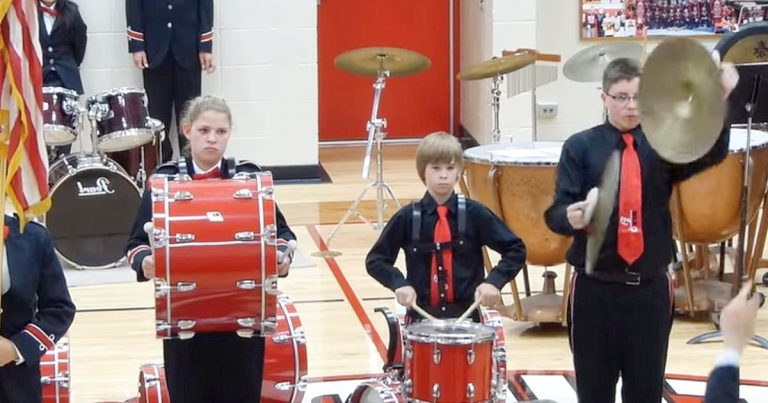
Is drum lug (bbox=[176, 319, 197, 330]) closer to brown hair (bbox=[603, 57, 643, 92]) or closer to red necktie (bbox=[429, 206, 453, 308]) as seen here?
red necktie (bbox=[429, 206, 453, 308])

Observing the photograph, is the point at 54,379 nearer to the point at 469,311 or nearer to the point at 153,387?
the point at 153,387

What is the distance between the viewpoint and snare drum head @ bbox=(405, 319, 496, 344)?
14.2 ft

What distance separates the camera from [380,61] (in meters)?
8.69

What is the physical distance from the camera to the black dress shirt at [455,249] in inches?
192

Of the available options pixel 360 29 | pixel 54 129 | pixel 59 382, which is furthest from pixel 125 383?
pixel 360 29

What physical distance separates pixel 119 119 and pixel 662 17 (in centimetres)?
524

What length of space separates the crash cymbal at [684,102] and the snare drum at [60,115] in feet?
16.7

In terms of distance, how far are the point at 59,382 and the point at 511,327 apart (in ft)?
10.3

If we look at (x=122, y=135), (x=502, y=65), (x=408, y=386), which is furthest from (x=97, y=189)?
(x=408, y=386)

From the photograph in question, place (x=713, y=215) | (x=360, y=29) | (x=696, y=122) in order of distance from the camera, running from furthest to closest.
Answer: (x=360, y=29)
(x=713, y=215)
(x=696, y=122)

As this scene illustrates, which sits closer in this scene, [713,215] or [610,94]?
[610,94]

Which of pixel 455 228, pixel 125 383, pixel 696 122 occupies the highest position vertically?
pixel 696 122

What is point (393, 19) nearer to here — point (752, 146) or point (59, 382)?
point (752, 146)

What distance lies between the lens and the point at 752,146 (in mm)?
6898
